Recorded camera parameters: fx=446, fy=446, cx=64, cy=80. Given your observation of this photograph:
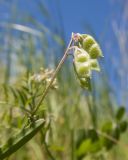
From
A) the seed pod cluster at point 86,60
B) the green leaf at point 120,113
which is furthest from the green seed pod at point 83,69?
the green leaf at point 120,113

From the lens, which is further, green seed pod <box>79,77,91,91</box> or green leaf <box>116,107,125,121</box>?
green leaf <box>116,107,125,121</box>

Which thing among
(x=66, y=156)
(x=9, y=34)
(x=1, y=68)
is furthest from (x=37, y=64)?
(x=66, y=156)

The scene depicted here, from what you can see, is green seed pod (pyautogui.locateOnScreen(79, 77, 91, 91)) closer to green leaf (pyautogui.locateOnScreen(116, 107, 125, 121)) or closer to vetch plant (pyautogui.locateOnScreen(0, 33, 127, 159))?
vetch plant (pyautogui.locateOnScreen(0, 33, 127, 159))

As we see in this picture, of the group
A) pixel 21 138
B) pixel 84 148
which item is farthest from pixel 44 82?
pixel 84 148

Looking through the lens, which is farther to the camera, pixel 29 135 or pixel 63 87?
pixel 63 87

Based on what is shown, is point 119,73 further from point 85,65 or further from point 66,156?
point 85,65

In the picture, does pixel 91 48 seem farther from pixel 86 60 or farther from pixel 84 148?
pixel 84 148

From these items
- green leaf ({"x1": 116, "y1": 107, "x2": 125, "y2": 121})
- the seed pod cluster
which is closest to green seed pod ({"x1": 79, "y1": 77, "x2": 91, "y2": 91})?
the seed pod cluster

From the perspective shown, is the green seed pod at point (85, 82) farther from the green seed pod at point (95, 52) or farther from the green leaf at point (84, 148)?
the green leaf at point (84, 148)
